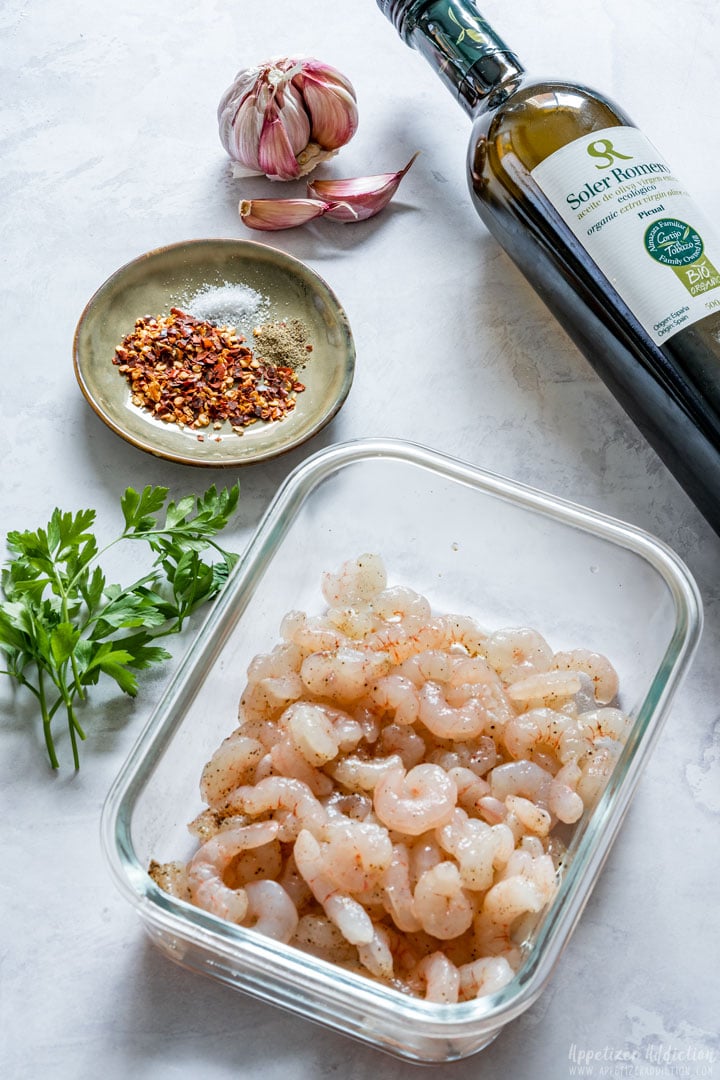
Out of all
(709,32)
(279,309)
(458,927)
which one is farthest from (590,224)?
(458,927)

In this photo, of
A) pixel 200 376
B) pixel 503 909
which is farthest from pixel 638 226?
pixel 503 909

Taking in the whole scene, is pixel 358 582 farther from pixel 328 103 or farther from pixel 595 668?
pixel 328 103

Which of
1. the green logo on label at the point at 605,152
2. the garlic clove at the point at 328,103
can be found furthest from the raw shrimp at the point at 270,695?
the garlic clove at the point at 328,103

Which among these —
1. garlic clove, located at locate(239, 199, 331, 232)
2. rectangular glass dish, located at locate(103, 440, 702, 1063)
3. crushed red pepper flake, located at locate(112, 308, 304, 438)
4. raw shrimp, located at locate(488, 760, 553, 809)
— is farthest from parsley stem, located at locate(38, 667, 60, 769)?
garlic clove, located at locate(239, 199, 331, 232)

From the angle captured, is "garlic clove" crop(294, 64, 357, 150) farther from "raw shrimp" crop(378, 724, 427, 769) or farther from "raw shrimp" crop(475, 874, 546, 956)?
"raw shrimp" crop(475, 874, 546, 956)

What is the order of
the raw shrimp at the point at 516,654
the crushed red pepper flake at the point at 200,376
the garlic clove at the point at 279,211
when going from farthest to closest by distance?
1. the garlic clove at the point at 279,211
2. the crushed red pepper flake at the point at 200,376
3. the raw shrimp at the point at 516,654

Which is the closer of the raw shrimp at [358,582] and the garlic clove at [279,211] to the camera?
the raw shrimp at [358,582]

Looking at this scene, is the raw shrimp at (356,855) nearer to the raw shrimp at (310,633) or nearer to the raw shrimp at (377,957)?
the raw shrimp at (377,957)
